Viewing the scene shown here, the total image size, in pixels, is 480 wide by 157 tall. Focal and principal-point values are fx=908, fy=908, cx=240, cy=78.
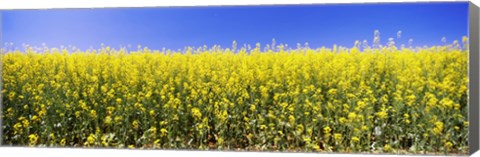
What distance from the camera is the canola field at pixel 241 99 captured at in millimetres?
6742

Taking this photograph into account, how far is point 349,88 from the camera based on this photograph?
22.7ft


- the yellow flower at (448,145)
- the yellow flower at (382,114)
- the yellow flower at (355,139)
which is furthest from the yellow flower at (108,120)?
the yellow flower at (448,145)

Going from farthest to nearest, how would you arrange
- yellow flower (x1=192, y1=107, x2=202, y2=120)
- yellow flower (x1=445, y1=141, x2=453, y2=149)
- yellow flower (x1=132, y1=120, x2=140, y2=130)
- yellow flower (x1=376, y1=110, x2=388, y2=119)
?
yellow flower (x1=132, y1=120, x2=140, y2=130) < yellow flower (x1=192, y1=107, x2=202, y2=120) < yellow flower (x1=376, y1=110, x2=388, y2=119) < yellow flower (x1=445, y1=141, x2=453, y2=149)

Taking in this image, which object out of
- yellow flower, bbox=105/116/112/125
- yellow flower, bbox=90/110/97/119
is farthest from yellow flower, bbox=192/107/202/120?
yellow flower, bbox=90/110/97/119

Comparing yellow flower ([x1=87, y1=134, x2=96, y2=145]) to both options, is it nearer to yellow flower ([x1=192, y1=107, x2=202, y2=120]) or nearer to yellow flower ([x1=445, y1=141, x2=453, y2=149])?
yellow flower ([x1=192, y1=107, x2=202, y2=120])

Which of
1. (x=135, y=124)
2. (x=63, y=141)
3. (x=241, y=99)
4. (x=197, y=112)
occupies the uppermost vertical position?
(x=241, y=99)

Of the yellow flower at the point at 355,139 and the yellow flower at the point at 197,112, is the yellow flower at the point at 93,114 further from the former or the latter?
the yellow flower at the point at 355,139

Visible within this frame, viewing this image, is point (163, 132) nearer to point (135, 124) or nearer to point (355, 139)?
point (135, 124)

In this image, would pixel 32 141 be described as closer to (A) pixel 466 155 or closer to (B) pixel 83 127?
(B) pixel 83 127

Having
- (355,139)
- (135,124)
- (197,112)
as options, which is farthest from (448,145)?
(135,124)

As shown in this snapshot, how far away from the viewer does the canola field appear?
674 centimetres

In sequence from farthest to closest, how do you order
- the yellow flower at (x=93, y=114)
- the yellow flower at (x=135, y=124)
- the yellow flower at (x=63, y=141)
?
the yellow flower at (x=63, y=141)
the yellow flower at (x=93, y=114)
the yellow flower at (x=135, y=124)

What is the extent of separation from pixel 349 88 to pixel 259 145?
85cm

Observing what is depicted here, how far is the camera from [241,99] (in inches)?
281
